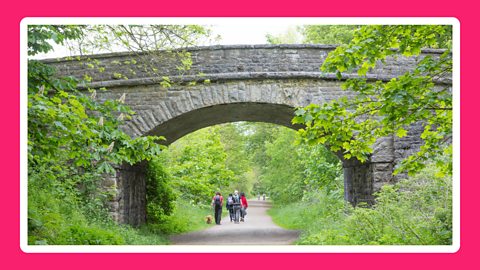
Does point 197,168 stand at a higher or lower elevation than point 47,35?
lower

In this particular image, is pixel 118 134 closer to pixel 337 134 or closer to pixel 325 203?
pixel 337 134

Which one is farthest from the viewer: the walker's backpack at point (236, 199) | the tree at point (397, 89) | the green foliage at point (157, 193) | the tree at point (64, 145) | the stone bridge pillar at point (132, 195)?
the walker's backpack at point (236, 199)

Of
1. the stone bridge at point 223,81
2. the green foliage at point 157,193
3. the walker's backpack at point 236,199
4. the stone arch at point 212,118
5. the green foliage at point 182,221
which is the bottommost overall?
the green foliage at point 182,221

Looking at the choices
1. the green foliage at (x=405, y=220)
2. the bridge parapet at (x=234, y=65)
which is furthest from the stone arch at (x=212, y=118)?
the green foliage at (x=405, y=220)

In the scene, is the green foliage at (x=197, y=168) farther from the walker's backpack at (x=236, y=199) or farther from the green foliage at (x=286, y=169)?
the green foliage at (x=286, y=169)

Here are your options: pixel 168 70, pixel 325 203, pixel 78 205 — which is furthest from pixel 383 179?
pixel 78 205

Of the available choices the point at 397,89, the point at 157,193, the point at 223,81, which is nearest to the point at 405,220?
the point at 397,89

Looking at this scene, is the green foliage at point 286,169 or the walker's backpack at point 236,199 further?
the green foliage at point 286,169

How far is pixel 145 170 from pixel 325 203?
4.35 m

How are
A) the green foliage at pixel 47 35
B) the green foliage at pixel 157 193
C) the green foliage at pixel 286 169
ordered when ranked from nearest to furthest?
1. the green foliage at pixel 47 35
2. the green foliage at pixel 157 193
3. the green foliage at pixel 286 169

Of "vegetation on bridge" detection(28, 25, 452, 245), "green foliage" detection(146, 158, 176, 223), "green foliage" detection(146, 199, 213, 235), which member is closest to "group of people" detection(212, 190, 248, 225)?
"green foliage" detection(146, 199, 213, 235)

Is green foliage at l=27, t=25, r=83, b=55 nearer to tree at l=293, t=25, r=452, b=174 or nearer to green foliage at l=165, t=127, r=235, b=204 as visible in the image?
tree at l=293, t=25, r=452, b=174

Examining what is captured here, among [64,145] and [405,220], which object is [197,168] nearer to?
[64,145]

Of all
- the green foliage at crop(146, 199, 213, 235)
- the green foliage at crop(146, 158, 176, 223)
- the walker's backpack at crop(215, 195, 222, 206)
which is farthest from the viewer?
the walker's backpack at crop(215, 195, 222, 206)
